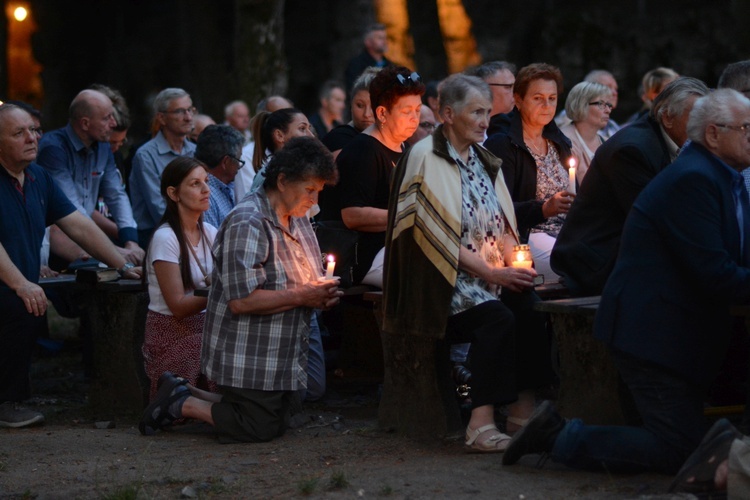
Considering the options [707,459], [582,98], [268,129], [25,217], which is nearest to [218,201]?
[268,129]

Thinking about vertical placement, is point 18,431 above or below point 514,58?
below

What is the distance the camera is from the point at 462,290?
6.73 meters

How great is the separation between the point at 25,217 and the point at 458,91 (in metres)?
2.99

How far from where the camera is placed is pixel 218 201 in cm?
917

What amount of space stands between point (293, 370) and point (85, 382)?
3.15 meters

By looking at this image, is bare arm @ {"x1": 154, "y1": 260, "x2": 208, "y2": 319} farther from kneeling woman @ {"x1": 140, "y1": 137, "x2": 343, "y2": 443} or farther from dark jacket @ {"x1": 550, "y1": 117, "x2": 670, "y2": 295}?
dark jacket @ {"x1": 550, "y1": 117, "x2": 670, "y2": 295}

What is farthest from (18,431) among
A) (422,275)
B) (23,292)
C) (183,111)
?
(183,111)

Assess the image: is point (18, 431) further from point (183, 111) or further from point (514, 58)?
point (514, 58)

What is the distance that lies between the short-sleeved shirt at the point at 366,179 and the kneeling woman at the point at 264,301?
73 centimetres

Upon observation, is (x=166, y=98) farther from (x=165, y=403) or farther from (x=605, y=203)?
(x=605, y=203)

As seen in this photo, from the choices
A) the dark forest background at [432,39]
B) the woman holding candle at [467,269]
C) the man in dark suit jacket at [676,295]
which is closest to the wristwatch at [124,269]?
the woman holding candle at [467,269]

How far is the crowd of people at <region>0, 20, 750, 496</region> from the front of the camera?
5715mm

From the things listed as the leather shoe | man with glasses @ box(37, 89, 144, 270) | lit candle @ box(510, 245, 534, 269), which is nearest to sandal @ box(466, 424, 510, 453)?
the leather shoe

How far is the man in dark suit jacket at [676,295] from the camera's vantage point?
5613 millimetres
